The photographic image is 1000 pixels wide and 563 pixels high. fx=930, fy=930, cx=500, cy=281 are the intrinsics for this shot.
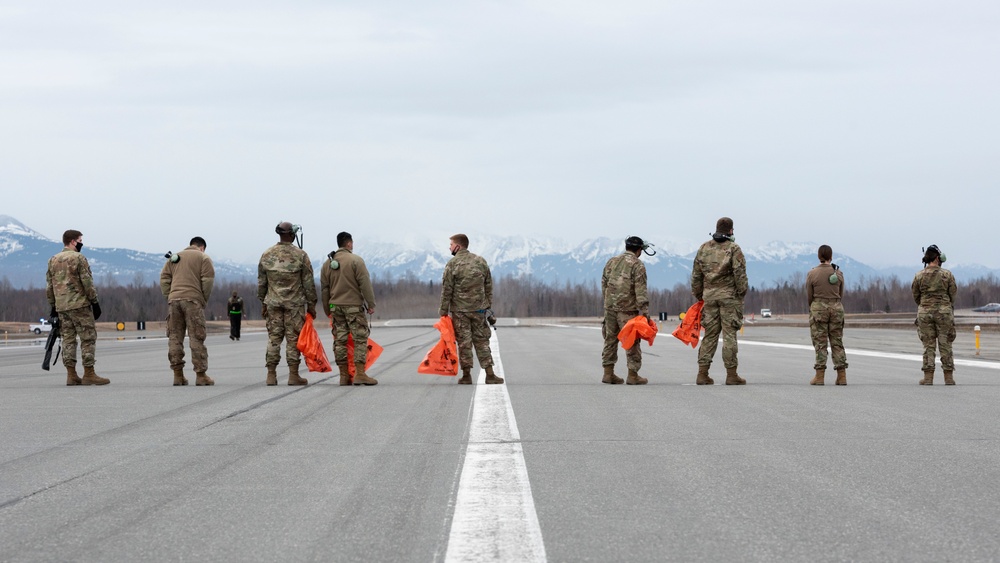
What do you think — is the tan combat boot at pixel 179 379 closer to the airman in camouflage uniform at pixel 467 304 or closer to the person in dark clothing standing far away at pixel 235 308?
the airman in camouflage uniform at pixel 467 304

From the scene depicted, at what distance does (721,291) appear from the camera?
1361 centimetres

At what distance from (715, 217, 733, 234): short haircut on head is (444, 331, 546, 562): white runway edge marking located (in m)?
6.33

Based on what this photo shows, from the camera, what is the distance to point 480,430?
845cm

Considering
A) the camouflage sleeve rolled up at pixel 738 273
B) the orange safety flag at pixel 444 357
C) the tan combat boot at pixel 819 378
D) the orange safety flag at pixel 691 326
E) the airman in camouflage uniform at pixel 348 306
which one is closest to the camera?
the tan combat boot at pixel 819 378

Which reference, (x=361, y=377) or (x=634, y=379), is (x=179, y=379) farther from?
(x=634, y=379)

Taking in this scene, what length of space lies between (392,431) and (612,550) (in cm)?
427

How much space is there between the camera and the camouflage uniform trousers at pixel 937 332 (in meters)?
13.6

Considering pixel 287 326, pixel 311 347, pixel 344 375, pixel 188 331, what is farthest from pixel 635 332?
pixel 188 331

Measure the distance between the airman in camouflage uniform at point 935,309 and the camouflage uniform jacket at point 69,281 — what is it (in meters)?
12.3

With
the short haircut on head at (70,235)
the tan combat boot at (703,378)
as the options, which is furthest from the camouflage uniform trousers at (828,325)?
the short haircut on head at (70,235)

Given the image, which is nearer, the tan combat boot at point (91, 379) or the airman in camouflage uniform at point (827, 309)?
the airman in camouflage uniform at point (827, 309)

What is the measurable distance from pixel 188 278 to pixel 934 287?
1116 cm

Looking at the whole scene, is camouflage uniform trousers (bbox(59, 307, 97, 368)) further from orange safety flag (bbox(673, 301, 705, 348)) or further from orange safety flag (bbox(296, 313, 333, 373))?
orange safety flag (bbox(673, 301, 705, 348))

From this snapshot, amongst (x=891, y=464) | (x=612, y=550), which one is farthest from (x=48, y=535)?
(x=891, y=464)
